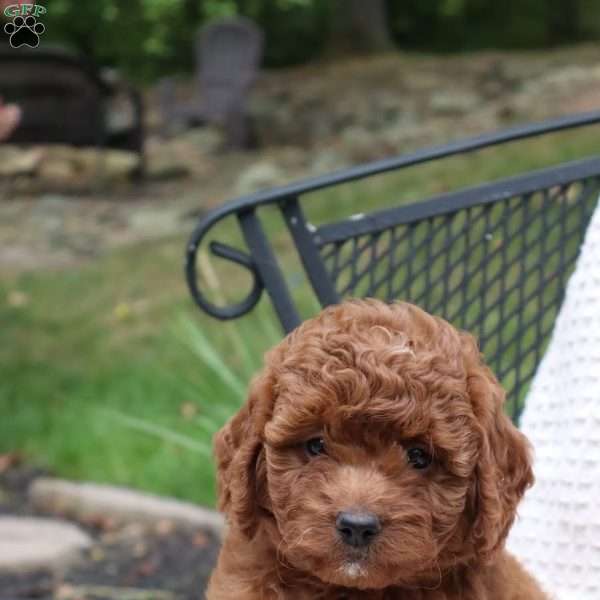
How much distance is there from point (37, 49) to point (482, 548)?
13.0m

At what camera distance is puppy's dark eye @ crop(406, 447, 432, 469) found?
8.71 feet

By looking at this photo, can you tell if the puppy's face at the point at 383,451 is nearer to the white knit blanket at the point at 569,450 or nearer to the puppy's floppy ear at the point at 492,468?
the puppy's floppy ear at the point at 492,468

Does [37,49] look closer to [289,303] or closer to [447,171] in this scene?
[447,171]

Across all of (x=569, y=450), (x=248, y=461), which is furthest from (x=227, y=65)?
(x=248, y=461)

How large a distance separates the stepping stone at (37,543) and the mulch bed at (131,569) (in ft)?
0.19

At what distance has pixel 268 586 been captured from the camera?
2.83 meters

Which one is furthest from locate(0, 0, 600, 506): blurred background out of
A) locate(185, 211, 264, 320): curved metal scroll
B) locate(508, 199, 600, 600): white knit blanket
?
locate(508, 199, 600, 600): white knit blanket

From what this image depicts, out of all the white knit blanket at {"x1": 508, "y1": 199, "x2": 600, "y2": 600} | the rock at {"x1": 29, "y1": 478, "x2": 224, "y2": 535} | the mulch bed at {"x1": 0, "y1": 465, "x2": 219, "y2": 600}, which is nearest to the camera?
the white knit blanket at {"x1": 508, "y1": 199, "x2": 600, "y2": 600}

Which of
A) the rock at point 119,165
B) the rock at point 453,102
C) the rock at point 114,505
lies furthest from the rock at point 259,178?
the rock at point 114,505

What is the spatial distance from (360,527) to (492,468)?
0.34 metres

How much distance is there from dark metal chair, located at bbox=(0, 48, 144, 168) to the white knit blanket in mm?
11842

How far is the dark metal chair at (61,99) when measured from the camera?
1475cm

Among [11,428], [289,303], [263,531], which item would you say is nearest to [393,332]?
[263,531]

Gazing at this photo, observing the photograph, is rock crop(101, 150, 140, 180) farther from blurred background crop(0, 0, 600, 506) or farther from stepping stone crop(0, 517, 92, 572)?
stepping stone crop(0, 517, 92, 572)
